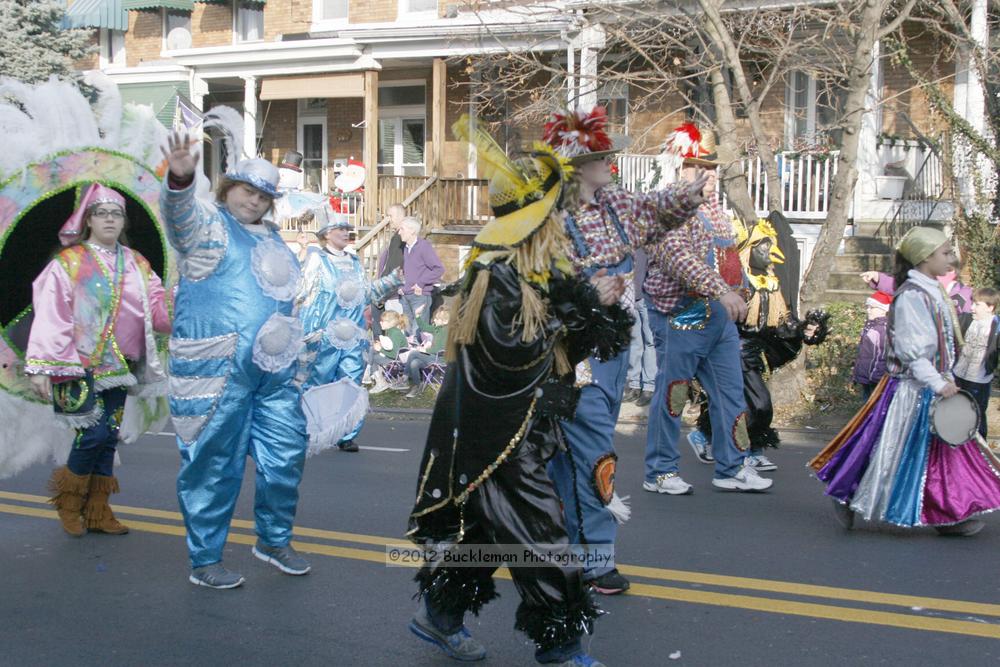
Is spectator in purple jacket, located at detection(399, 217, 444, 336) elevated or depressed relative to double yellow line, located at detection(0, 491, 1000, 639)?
elevated

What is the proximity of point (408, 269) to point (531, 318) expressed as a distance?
32.2 feet

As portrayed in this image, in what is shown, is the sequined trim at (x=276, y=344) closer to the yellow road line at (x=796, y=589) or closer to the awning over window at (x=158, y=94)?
the yellow road line at (x=796, y=589)

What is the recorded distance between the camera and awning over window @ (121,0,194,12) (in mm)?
24672

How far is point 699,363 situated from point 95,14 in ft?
72.9

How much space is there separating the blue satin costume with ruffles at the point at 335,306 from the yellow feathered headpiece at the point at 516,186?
5.13 feet

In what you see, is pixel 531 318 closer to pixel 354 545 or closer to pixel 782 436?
pixel 354 545

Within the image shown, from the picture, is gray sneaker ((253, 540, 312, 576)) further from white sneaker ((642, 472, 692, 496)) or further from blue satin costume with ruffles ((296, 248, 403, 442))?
white sneaker ((642, 472, 692, 496))

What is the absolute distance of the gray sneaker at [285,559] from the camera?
18.4 ft

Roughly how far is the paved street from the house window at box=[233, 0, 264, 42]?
772 inches

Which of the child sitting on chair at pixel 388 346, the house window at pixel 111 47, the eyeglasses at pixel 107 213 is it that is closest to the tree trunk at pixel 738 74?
the child sitting on chair at pixel 388 346

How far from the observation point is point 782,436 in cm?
1009

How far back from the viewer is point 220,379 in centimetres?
525

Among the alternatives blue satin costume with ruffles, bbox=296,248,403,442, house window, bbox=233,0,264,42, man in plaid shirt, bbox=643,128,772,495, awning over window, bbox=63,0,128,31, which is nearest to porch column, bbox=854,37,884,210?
man in plaid shirt, bbox=643,128,772,495

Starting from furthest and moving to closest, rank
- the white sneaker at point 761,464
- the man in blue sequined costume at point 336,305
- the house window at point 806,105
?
the house window at point 806,105 → the white sneaker at point 761,464 → the man in blue sequined costume at point 336,305
